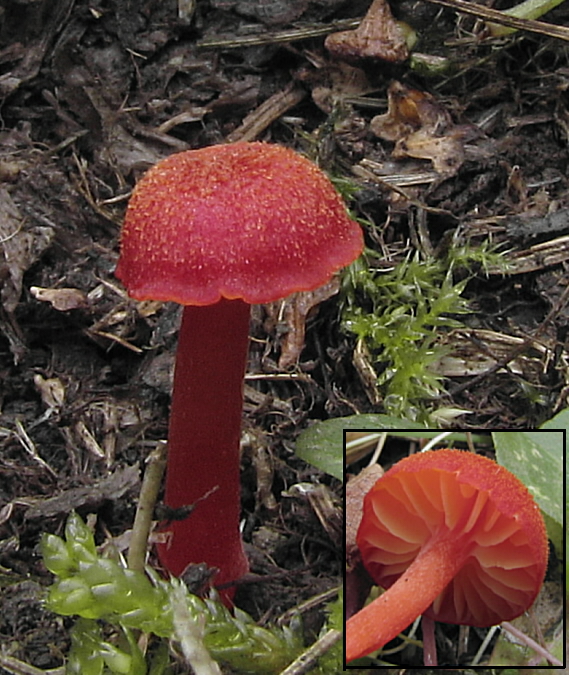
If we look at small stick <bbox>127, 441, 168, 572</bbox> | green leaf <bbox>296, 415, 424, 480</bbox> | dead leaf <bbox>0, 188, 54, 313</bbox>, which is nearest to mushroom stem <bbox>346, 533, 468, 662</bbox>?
green leaf <bbox>296, 415, 424, 480</bbox>

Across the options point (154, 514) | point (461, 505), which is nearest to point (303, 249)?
point (461, 505)

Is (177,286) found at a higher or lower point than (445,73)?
higher

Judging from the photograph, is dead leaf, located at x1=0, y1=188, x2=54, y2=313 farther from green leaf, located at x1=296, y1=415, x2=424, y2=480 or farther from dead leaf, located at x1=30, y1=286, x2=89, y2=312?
green leaf, located at x1=296, y1=415, x2=424, y2=480

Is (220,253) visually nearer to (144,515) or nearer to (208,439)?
(208,439)

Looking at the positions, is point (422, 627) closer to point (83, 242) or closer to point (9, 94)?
point (83, 242)

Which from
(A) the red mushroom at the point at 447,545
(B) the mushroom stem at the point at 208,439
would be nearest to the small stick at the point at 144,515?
(B) the mushroom stem at the point at 208,439

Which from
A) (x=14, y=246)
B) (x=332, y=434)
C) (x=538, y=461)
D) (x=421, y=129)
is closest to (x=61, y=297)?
(x=14, y=246)

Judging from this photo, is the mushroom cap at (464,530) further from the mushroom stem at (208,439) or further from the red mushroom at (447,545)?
the mushroom stem at (208,439)
